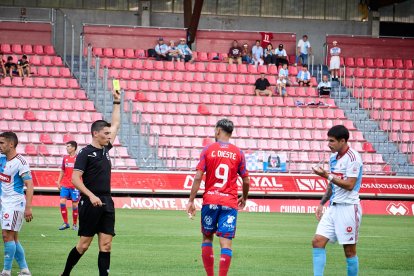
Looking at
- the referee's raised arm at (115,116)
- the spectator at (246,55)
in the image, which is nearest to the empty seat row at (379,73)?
the spectator at (246,55)

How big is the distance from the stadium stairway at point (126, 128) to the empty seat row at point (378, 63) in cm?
1296

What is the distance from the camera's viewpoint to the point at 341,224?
38.9ft

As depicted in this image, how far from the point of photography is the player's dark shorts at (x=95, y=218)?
465 inches

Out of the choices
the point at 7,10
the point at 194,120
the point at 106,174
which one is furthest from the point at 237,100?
the point at 106,174

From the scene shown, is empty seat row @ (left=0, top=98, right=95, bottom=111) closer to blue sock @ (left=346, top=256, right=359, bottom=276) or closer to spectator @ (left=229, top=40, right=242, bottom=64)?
spectator @ (left=229, top=40, right=242, bottom=64)

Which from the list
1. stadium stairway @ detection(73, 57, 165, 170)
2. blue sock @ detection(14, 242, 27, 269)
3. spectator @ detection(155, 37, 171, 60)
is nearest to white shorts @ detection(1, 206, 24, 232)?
blue sock @ detection(14, 242, 27, 269)

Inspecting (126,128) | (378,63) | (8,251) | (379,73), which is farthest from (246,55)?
(8,251)

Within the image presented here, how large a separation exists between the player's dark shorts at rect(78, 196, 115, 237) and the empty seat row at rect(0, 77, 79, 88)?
27458 mm

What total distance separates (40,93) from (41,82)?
0.85 meters

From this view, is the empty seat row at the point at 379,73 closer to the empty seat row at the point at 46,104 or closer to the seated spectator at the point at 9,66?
the empty seat row at the point at 46,104

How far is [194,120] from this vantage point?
38750 mm

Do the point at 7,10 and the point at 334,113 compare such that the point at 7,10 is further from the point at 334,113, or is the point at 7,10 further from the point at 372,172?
the point at 372,172

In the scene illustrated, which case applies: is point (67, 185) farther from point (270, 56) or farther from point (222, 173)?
point (270, 56)

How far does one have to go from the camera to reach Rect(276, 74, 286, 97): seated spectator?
136 ft
